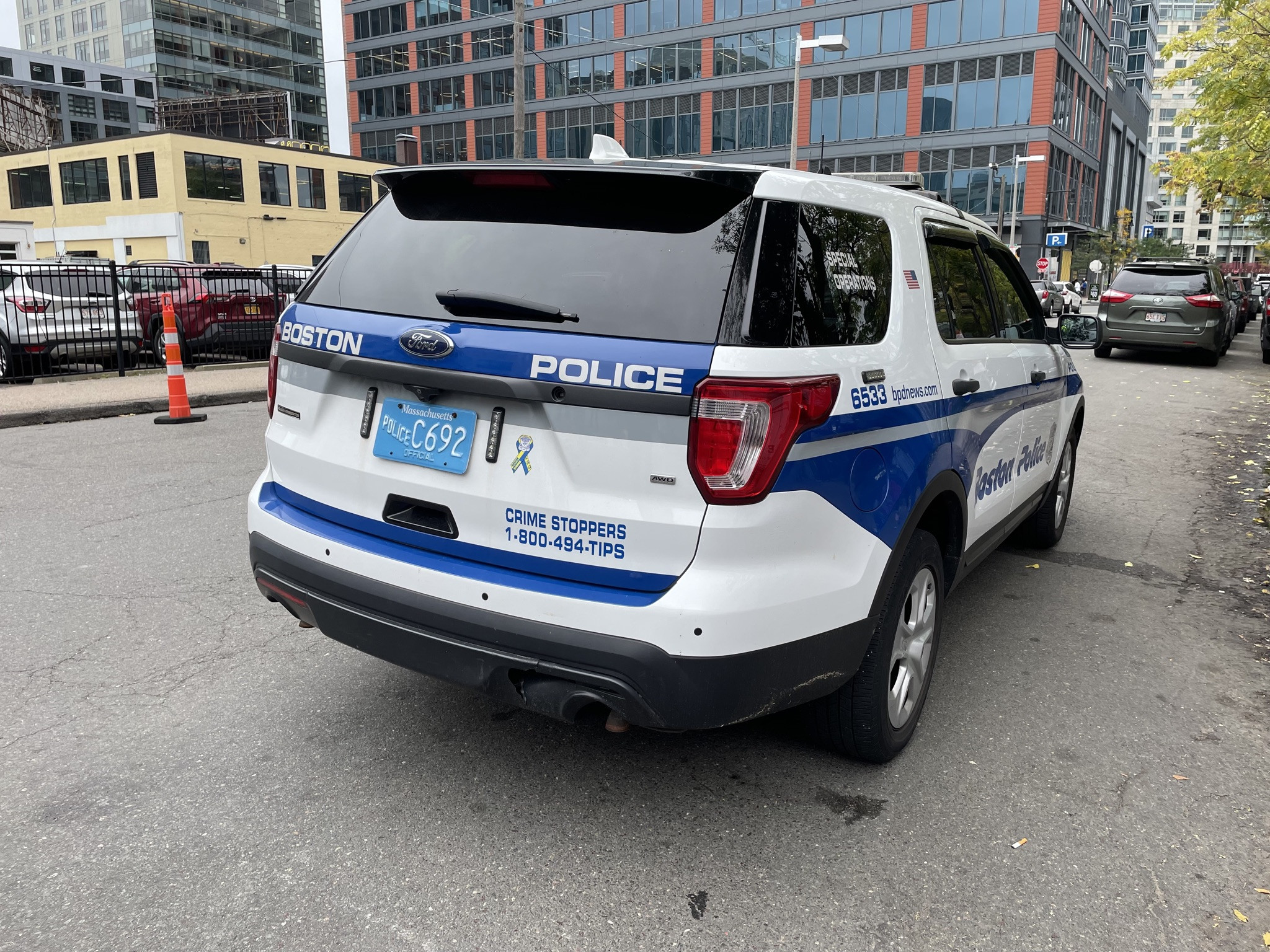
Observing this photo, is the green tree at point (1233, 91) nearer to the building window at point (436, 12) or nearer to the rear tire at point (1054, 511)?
the rear tire at point (1054, 511)

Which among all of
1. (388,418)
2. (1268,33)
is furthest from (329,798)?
(1268,33)

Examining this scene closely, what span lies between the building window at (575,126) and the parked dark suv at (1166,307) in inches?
1882

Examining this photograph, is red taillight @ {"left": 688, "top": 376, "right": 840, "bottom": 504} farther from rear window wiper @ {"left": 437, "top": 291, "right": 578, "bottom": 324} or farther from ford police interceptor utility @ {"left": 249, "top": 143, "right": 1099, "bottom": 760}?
rear window wiper @ {"left": 437, "top": 291, "right": 578, "bottom": 324}

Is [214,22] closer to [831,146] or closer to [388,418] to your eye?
[831,146]

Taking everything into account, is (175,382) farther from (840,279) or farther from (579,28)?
(579,28)

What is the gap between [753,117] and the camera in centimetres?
5647

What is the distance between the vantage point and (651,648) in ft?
7.99

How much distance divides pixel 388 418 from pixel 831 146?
56.6 metres

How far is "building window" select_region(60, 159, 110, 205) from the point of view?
50.9 meters

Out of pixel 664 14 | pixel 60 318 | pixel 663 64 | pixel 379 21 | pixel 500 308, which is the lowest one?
pixel 60 318

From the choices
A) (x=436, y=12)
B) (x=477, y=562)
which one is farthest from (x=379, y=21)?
(x=477, y=562)

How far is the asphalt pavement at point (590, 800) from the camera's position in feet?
8.05

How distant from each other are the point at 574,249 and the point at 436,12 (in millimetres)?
74346

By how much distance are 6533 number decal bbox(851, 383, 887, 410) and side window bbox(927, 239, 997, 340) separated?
0.70 metres
